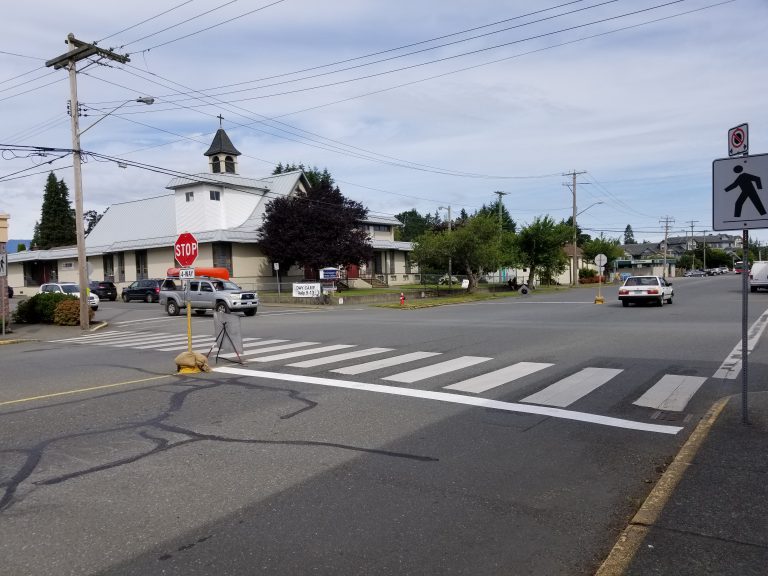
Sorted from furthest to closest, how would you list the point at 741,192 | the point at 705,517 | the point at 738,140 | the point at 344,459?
the point at 738,140 < the point at 741,192 < the point at 344,459 < the point at 705,517

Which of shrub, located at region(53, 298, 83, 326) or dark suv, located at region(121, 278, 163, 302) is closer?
shrub, located at region(53, 298, 83, 326)

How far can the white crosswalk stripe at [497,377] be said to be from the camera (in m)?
9.30

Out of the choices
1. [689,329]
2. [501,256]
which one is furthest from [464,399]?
[501,256]

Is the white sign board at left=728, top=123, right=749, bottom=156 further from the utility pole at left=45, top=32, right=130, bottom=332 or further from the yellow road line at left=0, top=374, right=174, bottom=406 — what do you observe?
the utility pole at left=45, top=32, right=130, bottom=332

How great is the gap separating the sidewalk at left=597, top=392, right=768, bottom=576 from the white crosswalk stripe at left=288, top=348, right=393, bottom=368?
7.39 meters

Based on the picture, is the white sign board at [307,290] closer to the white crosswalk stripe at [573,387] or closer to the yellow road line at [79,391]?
the yellow road line at [79,391]

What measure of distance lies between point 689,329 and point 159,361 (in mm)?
14430

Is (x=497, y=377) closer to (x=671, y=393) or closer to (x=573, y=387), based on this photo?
(x=573, y=387)

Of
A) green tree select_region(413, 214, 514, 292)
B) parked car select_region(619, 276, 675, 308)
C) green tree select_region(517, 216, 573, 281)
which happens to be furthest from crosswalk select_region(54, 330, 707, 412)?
green tree select_region(517, 216, 573, 281)

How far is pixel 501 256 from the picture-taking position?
156 feet

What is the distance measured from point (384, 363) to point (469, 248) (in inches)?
1380

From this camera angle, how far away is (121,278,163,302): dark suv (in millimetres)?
42812

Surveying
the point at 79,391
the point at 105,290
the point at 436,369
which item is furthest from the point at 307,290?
the point at 79,391

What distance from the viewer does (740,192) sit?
20.7 ft
